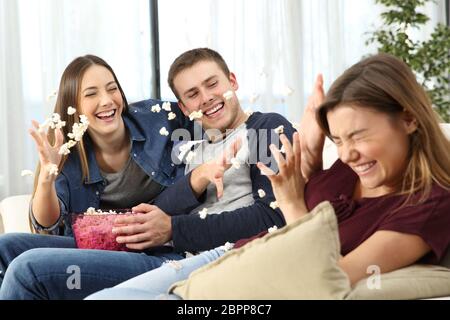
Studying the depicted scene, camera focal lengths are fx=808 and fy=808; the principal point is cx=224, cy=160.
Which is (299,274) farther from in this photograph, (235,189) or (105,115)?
(105,115)

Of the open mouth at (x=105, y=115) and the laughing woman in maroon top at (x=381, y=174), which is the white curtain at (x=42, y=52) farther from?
the laughing woman in maroon top at (x=381, y=174)

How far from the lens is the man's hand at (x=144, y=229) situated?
212 cm

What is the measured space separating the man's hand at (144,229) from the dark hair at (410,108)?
0.65 meters

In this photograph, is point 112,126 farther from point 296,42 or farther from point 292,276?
point 296,42

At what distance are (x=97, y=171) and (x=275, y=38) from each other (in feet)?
8.53

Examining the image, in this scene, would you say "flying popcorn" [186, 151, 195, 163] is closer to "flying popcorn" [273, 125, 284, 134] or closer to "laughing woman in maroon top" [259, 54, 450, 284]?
"flying popcorn" [273, 125, 284, 134]

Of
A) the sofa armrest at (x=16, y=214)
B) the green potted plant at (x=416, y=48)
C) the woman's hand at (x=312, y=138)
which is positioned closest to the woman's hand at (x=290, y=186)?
the woman's hand at (x=312, y=138)

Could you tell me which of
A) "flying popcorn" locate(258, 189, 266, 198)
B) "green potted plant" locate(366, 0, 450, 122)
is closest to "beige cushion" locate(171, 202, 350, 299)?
"flying popcorn" locate(258, 189, 266, 198)

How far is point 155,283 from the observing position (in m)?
1.70

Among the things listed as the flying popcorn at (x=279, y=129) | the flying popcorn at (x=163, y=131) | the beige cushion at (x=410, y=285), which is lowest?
the beige cushion at (x=410, y=285)

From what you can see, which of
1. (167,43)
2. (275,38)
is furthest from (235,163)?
(275,38)
